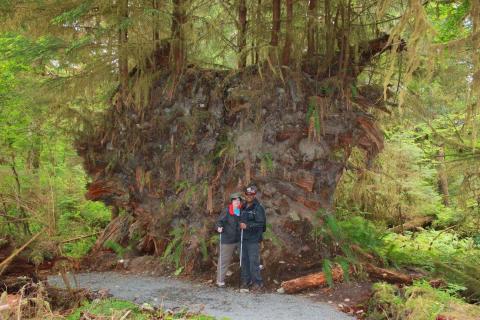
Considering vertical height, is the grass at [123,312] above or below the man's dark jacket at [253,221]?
below

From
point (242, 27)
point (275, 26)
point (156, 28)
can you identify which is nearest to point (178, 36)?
point (156, 28)

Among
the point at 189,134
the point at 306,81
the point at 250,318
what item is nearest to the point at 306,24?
the point at 306,81

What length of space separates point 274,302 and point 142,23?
263 inches

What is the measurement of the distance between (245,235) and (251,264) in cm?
56

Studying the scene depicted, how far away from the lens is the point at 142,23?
10.0m

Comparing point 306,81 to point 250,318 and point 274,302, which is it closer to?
point 274,302

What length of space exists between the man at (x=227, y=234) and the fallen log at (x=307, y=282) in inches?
47.9

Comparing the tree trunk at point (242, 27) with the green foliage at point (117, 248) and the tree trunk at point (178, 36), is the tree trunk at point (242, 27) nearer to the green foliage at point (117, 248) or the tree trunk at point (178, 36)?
the tree trunk at point (178, 36)

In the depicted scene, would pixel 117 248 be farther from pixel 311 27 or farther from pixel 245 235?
pixel 311 27

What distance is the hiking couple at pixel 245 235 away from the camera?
8.47 metres

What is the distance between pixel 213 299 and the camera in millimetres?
7586

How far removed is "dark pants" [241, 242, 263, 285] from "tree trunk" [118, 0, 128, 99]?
4.98m

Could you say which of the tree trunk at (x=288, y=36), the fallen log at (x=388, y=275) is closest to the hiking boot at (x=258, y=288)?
the fallen log at (x=388, y=275)

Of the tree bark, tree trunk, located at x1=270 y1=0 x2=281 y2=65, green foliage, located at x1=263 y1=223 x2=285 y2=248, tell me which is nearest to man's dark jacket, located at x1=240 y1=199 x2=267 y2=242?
green foliage, located at x1=263 y1=223 x2=285 y2=248
